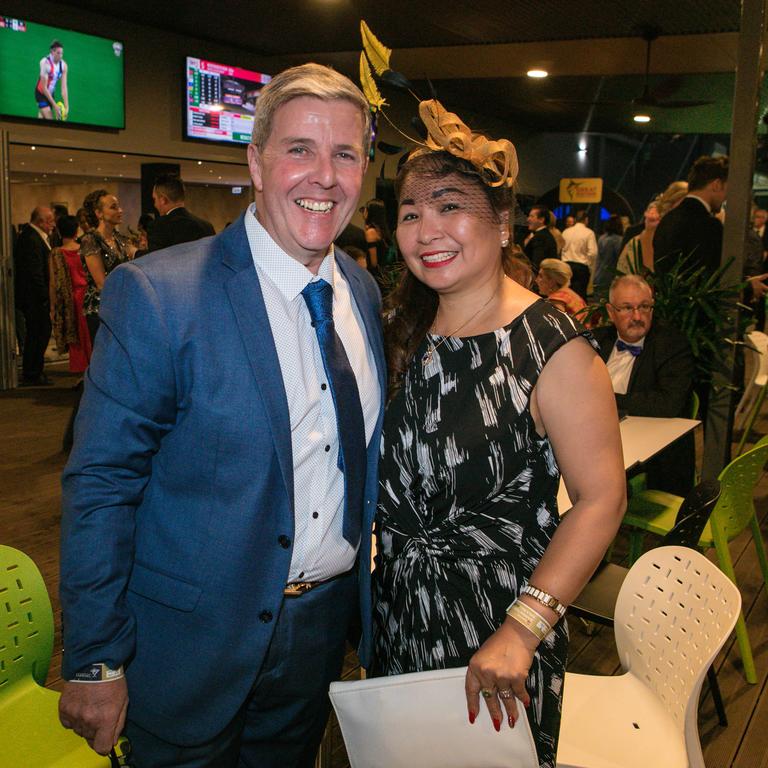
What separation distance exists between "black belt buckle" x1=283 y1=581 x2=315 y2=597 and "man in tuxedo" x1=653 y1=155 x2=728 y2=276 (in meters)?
3.90

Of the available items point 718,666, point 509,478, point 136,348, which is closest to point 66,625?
point 136,348

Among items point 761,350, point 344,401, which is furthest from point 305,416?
point 761,350

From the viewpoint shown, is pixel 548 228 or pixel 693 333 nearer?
pixel 693 333

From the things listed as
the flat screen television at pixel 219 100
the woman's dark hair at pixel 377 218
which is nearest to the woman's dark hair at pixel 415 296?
the flat screen television at pixel 219 100

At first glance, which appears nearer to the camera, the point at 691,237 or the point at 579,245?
the point at 691,237

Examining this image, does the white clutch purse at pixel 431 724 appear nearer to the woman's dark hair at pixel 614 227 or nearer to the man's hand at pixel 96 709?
the man's hand at pixel 96 709

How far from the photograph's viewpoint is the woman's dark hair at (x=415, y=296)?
5.18ft

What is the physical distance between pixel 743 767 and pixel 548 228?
8.92 meters

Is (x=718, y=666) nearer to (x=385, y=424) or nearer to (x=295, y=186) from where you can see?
Answer: (x=385, y=424)

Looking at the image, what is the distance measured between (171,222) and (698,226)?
141 inches

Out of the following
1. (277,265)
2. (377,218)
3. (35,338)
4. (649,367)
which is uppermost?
(377,218)

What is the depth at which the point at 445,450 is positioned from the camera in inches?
60.2

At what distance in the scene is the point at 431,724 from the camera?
1378 mm

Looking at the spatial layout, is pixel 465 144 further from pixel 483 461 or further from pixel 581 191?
pixel 581 191
